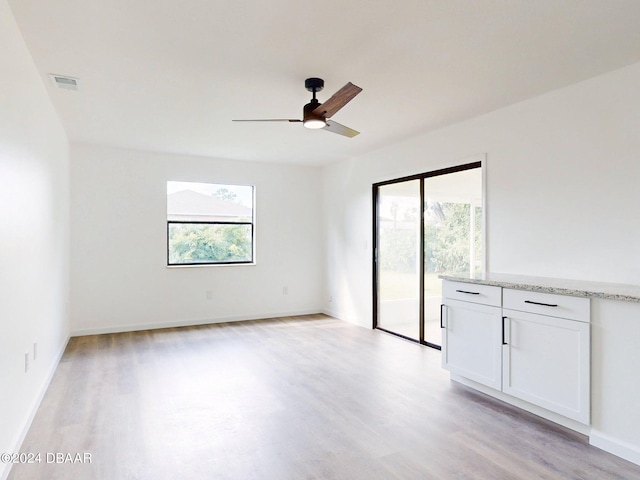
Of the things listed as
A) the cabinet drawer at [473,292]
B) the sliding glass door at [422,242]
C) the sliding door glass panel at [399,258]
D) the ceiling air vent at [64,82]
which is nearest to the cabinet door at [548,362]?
the cabinet drawer at [473,292]

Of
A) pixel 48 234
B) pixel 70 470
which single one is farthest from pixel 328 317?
pixel 70 470

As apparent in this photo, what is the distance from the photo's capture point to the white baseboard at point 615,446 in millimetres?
2137

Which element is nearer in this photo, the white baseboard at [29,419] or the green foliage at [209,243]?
the white baseboard at [29,419]

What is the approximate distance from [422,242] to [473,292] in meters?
1.51

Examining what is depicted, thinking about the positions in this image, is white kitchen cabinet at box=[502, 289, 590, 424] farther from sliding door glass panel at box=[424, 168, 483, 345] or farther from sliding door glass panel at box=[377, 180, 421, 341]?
sliding door glass panel at box=[377, 180, 421, 341]

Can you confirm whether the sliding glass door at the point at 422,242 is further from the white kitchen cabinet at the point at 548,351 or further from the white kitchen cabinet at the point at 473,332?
the white kitchen cabinet at the point at 548,351

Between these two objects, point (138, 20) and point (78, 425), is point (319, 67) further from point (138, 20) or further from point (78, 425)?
point (78, 425)

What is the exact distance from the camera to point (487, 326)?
2.97 metres

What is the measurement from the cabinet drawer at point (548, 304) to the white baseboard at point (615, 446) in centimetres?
67

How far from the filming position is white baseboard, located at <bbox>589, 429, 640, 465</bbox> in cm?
214

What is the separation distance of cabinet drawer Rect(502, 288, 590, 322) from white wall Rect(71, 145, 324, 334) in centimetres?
393

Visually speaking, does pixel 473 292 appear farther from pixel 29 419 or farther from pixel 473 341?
pixel 29 419

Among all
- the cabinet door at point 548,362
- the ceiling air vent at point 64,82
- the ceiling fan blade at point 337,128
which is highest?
the ceiling air vent at point 64,82

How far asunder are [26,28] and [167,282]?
3.71 metres
